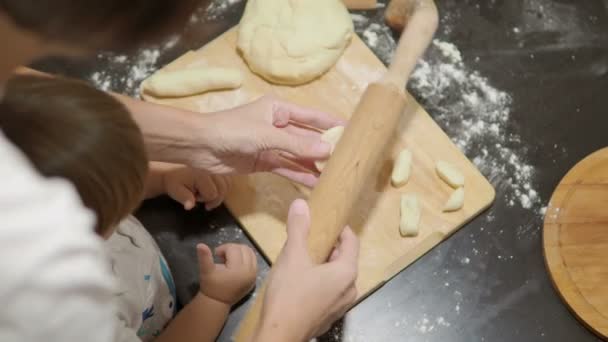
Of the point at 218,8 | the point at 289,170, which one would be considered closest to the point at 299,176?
the point at 289,170

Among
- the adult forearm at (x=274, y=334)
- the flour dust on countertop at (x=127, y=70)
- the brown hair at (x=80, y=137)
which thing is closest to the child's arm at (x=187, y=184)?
the flour dust on countertop at (x=127, y=70)

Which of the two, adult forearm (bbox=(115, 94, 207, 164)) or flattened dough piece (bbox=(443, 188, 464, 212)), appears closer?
adult forearm (bbox=(115, 94, 207, 164))

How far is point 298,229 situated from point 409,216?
288mm

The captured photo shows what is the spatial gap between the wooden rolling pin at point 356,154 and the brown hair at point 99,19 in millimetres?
411

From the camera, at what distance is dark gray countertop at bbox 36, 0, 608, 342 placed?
108 centimetres

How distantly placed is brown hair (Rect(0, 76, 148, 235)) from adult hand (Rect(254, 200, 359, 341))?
271mm

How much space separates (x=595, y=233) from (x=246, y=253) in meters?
0.63

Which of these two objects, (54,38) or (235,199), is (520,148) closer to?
(235,199)

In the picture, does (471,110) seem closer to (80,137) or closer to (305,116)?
(305,116)

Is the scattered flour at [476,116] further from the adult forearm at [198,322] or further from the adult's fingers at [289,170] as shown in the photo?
the adult forearm at [198,322]

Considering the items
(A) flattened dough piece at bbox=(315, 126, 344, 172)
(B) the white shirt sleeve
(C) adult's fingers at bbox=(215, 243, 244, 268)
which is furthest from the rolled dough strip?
(B) the white shirt sleeve

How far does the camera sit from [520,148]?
1.21 m

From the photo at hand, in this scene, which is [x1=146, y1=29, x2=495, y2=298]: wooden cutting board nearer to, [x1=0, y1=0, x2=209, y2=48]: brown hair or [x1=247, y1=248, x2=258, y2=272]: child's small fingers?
[x1=247, y1=248, x2=258, y2=272]: child's small fingers

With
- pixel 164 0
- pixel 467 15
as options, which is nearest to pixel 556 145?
pixel 467 15
